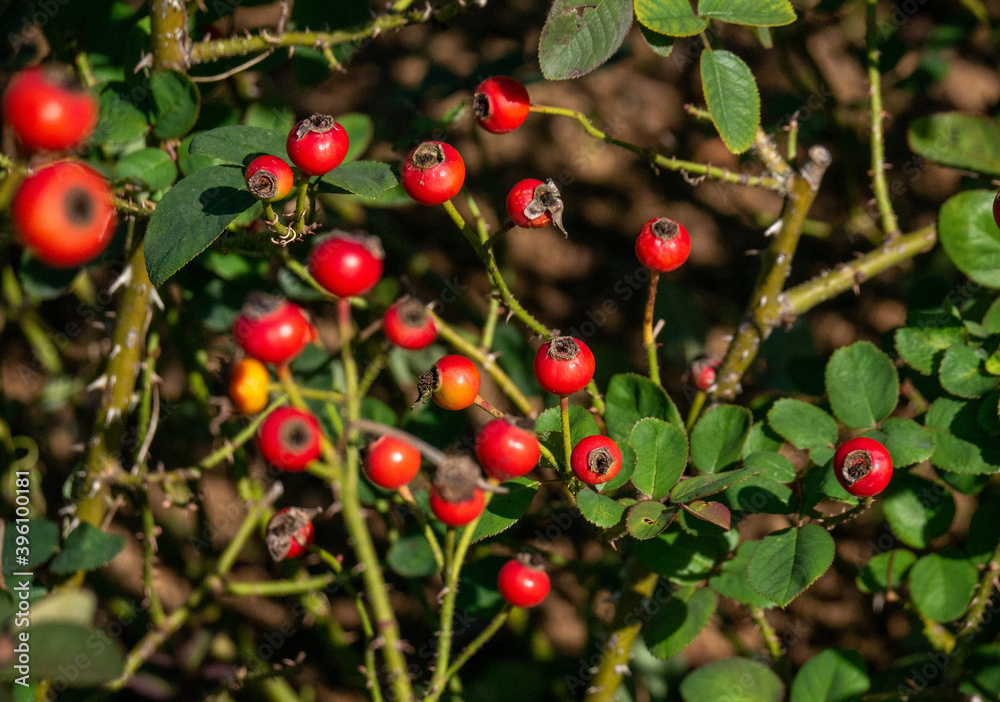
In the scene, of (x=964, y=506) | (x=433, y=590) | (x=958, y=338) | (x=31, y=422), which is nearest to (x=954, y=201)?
(x=958, y=338)

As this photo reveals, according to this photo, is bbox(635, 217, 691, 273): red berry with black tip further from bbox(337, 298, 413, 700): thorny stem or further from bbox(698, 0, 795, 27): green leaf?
bbox(337, 298, 413, 700): thorny stem

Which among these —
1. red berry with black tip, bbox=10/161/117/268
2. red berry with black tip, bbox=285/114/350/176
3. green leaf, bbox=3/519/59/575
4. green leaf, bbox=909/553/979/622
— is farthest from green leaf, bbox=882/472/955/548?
green leaf, bbox=3/519/59/575

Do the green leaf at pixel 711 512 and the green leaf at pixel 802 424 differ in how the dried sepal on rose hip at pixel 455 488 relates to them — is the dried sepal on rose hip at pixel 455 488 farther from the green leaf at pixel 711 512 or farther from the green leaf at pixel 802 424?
the green leaf at pixel 802 424

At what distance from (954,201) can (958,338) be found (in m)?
0.28

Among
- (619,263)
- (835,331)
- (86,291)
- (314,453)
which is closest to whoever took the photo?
(314,453)

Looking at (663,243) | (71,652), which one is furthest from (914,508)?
(71,652)

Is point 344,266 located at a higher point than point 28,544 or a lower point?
higher

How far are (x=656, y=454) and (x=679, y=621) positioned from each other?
39cm

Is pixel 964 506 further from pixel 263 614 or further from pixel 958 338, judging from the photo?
pixel 263 614

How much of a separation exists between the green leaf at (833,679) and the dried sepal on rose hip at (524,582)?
541 millimetres

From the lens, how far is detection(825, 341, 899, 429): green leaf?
1.22m

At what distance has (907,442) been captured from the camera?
115 cm

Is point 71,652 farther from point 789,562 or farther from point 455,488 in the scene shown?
point 789,562

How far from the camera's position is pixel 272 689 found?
200 cm
